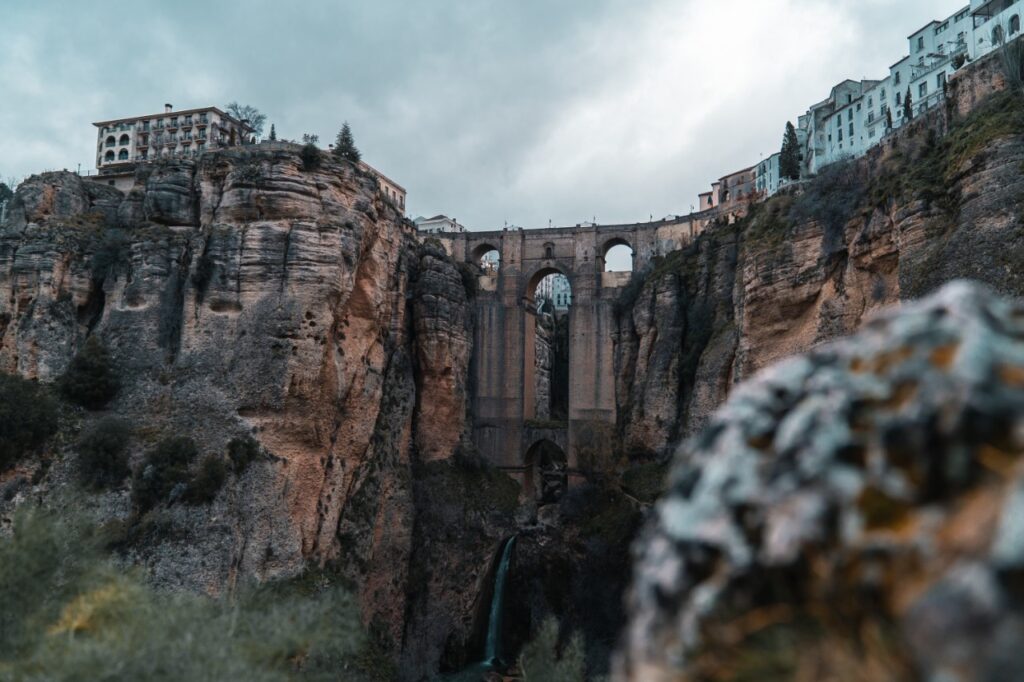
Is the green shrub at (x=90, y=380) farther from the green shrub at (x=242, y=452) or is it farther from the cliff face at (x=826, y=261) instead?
the cliff face at (x=826, y=261)

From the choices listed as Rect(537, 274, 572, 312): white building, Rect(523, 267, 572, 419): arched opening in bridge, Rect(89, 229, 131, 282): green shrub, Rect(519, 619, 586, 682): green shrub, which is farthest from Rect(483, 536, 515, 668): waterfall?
Rect(537, 274, 572, 312): white building

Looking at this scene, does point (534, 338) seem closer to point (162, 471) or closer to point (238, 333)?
point (238, 333)

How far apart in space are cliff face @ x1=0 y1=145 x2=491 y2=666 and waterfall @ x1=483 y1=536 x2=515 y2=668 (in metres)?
3.34

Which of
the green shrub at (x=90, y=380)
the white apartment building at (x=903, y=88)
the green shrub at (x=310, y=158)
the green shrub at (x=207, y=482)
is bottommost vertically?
the green shrub at (x=207, y=482)

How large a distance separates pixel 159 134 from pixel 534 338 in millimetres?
29696

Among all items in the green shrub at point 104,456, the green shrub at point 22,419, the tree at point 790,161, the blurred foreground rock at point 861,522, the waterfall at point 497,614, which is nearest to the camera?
the blurred foreground rock at point 861,522

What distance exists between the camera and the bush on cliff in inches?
247

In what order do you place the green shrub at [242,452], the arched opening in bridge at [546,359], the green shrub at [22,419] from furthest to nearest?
the arched opening in bridge at [546,359]
the green shrub at [242,452]
the green shrub at [22,419]

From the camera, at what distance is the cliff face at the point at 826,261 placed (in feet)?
52.4

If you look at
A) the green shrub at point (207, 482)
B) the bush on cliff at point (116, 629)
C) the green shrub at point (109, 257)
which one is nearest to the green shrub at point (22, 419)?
the green shrub at point (109, 257)

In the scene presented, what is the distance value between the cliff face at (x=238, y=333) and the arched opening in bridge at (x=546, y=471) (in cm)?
920

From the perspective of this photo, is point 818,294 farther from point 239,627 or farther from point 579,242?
point 239,627

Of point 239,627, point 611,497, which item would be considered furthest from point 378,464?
point 239,627

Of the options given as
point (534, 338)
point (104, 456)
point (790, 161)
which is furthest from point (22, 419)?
point (790, 161)
